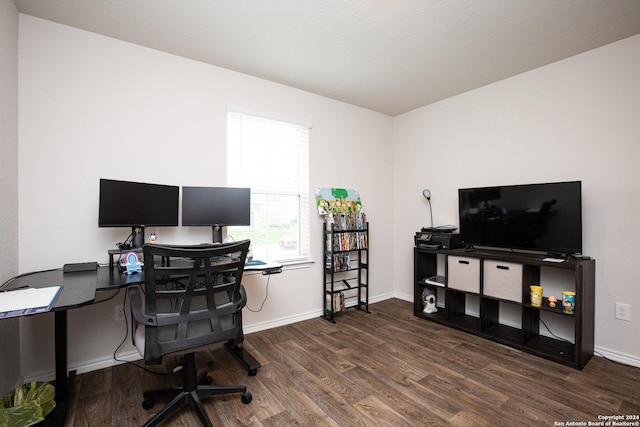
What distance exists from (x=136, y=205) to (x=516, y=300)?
3.18 meters

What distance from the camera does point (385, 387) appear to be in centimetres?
204

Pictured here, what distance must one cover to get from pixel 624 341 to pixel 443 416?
71.2 inches

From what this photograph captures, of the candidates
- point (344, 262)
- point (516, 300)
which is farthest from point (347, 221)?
point (516, 300)

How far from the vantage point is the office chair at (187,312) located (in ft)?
4.89

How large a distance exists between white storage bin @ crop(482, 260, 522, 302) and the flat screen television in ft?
0.77

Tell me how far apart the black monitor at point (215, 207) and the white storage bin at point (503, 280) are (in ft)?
7.44

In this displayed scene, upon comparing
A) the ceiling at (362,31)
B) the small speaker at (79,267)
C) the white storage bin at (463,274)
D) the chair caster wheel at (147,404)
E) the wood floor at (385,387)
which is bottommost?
the wood floor at (385,387)

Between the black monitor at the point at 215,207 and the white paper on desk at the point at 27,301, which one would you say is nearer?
the white paper on desk at the point at 27,301

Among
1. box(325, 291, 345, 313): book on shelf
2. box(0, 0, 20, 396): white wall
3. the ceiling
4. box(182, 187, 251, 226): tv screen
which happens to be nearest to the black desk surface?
box(0, 0, 20, 396): white wall

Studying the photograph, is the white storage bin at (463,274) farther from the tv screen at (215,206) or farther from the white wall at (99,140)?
the tv screen at (215,206)

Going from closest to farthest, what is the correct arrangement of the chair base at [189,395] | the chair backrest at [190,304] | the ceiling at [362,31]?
the chair backrest at [190,304] < the chair base at [189,395] < the ceiling at [362,31]

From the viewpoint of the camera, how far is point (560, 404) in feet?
6.06

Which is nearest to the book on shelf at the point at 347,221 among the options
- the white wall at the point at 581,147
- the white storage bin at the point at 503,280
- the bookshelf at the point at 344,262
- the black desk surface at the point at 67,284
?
the bookshelf at the point at 344,262

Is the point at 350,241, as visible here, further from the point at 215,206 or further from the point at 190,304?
the point at 190,304
